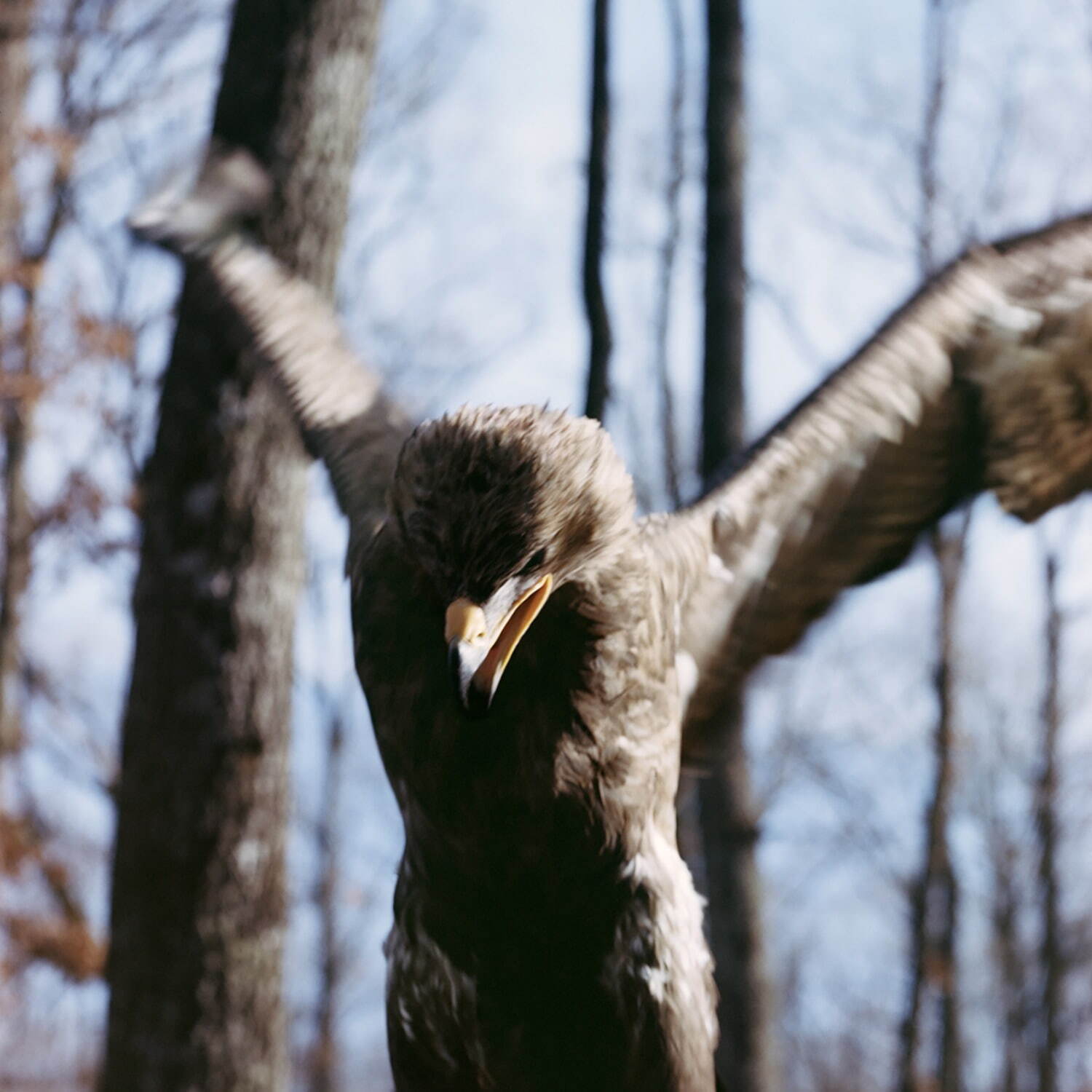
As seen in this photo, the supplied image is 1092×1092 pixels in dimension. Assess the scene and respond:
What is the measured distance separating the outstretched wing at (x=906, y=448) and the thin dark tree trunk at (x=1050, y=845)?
13.6 metres

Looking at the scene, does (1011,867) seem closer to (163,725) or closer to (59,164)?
(59,164)

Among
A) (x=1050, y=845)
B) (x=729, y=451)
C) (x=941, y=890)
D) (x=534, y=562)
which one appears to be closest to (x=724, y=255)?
(x=729, y=451)

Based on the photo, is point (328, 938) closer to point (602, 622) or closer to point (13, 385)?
point (13, 385)

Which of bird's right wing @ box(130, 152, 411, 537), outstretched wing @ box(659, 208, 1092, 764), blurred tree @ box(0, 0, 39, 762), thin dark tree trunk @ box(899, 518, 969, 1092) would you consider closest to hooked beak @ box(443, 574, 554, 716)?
outstretched wing @ box(659, 208, 1092, 764)

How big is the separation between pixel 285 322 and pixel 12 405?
10.7 meters

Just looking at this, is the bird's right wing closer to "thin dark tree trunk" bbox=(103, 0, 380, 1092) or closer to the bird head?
"thin dark tree trunk" bbox=(103, 0, 380, 1092)

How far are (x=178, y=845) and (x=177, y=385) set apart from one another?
175cm

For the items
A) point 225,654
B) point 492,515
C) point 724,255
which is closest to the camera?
point 492,515

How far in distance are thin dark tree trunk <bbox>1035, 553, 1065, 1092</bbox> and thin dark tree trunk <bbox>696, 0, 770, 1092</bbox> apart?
10.2 metres

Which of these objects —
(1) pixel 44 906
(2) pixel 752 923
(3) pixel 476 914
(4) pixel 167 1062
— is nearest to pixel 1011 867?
(1) pixel 44 906

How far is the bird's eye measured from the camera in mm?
1976

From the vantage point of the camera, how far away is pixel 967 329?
3.16m

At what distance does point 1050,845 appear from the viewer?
19.1m

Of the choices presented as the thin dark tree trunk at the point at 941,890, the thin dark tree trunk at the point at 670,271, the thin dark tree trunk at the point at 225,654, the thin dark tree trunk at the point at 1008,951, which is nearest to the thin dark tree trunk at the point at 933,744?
the thin dark tree trunk at the point at 941,890
